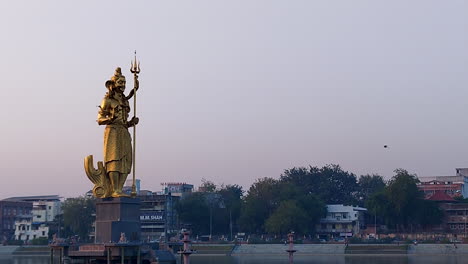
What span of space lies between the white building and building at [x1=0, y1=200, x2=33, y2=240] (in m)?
2.65

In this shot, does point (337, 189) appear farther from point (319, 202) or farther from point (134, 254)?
point (134, 254)

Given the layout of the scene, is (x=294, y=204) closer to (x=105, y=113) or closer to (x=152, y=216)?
(x=152, y=216)

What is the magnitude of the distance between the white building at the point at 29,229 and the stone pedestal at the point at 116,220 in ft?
246

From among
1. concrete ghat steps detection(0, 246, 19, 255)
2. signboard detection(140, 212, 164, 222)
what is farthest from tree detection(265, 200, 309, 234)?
concrete ghat steps detection(0, 246, 19, 255)

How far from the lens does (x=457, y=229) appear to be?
8469 centimetres

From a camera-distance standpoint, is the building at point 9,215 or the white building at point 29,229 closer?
the white building at point 29,229

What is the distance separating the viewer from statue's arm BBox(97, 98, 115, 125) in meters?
28.4

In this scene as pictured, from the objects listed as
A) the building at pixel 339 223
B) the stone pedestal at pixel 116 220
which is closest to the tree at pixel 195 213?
the building at pixel 339 223

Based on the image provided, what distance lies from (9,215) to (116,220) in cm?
8669

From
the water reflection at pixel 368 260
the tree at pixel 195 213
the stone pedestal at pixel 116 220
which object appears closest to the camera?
the stone pedestal at pixel 116 220

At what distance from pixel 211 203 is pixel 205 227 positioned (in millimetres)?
4002

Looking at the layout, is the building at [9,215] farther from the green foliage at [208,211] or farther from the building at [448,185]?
the building at [448,185]

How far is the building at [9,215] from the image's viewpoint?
354 ft

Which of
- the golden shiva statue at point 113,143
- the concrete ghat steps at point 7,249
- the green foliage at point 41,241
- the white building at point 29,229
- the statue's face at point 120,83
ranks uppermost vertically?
the statue's face at point 120,83
